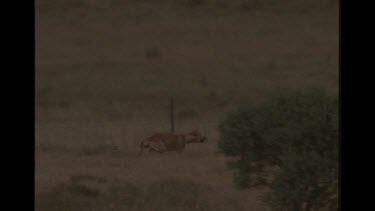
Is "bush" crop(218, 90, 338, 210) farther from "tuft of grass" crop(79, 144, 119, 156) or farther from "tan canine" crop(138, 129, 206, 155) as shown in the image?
"tuft of grass" crop(79, 144, 119, 156)

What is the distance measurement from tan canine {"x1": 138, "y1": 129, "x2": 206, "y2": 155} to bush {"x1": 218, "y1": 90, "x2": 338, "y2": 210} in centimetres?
374

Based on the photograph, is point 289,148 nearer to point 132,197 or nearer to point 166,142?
point 132,197

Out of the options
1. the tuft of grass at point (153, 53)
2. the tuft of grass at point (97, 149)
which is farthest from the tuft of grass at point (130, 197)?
the tuft of grass at point (153, 53)

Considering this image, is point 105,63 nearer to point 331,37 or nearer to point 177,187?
point 331,37

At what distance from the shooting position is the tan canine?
35.3 feet

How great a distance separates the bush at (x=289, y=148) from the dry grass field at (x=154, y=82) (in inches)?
23.4

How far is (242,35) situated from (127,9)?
4.07m

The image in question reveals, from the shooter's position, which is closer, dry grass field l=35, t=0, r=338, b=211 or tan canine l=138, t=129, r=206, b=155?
dry grass field l=35, t=0, r=338, b=211

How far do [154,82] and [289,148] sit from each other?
1378 cm

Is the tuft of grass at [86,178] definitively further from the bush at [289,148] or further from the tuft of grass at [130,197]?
the bush at [289,148]

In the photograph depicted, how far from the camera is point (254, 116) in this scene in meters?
6.69

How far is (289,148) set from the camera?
605 cm

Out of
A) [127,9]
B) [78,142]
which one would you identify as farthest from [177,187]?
[127,9]

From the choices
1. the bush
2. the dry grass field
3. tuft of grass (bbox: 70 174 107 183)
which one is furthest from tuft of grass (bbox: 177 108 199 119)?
the bush
